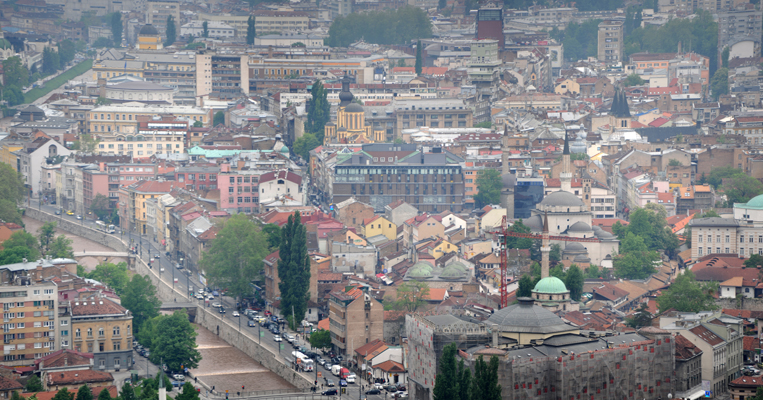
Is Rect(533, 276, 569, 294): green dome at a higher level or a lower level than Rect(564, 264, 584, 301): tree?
higher

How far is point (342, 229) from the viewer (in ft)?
391

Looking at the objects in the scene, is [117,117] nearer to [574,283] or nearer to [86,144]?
[86,144]

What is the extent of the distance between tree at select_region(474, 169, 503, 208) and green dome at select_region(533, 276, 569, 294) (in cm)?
3738

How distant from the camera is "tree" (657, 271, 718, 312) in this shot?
96.1 metres

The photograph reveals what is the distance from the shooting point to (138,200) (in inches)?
5290

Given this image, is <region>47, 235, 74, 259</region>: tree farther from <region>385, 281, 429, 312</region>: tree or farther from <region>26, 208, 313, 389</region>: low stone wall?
<region>385, 281, 429, 312</region>: tree

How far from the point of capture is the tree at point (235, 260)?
358 ft

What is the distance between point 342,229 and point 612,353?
132 ft

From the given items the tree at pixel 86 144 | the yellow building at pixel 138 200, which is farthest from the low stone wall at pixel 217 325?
the tree at pixel 86 144

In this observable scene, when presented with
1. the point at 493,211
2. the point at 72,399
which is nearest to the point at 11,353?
the point at 72,399

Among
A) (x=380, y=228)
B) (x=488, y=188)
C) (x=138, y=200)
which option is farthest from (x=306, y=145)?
(x=380, y=228)

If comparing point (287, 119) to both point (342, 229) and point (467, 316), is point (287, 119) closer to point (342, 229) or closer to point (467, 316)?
point (342, 229)

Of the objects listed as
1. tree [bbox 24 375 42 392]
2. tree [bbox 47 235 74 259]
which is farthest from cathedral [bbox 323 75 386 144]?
tree [bbox 24 375 42 392]

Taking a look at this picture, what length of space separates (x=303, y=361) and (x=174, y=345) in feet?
23.5
